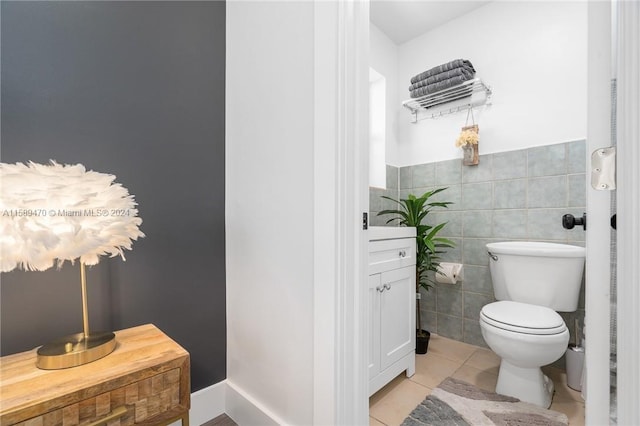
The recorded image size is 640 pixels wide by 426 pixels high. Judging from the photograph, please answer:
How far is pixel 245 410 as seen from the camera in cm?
125

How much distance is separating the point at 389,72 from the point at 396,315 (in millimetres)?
2012

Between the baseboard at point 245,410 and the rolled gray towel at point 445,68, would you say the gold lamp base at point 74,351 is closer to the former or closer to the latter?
the baseboard at point 245,410

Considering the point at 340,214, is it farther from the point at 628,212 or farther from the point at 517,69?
the point at 517,69

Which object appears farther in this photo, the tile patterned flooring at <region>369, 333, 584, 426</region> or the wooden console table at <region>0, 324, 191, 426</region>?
the tile patterned flooring at <region>369, 333, 584, 426</region>

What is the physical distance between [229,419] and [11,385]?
2.90 ft

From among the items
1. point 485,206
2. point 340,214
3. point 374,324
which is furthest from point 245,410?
point 485,206

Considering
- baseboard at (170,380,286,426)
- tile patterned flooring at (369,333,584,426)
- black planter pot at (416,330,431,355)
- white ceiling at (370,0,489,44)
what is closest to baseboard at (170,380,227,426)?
baseboard at (170,380,286,426)

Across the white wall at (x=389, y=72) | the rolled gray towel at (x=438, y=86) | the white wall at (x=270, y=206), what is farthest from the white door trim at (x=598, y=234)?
the white wall at (x=389, y=72)

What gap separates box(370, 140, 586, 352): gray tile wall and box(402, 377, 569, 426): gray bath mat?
2.09 feet

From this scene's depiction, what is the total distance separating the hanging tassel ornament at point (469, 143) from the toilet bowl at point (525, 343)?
1.05 meters

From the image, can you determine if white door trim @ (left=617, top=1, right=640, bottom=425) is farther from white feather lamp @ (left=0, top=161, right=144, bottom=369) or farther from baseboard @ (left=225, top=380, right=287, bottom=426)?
white feather lamp @ (left=0, top=161, right=144, bottom=369)

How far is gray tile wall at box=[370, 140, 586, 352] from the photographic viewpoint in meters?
1.79

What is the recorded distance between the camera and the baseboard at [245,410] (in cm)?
114

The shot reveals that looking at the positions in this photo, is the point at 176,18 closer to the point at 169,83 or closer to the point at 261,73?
the point at 169,83
